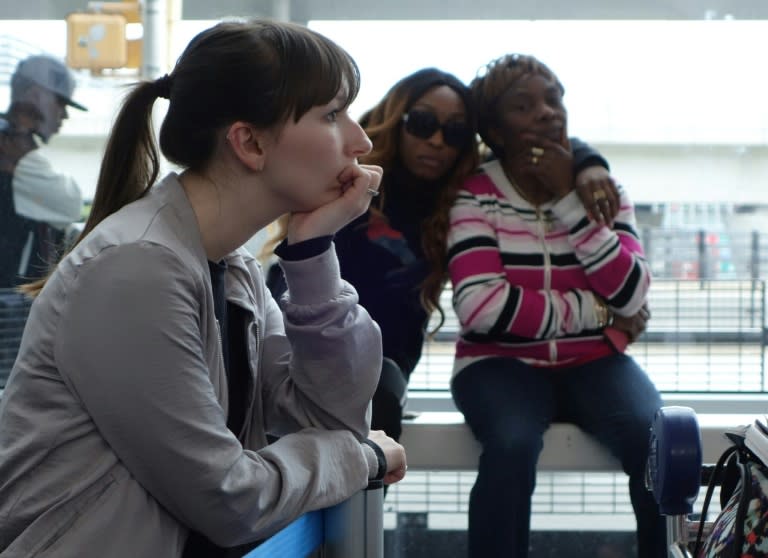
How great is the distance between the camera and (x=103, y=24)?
93.9 inches

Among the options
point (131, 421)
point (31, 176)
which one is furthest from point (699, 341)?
point (131, 421)

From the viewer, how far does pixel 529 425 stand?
2.06 meters

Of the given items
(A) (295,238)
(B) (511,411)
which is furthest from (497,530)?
(A) (295,238)

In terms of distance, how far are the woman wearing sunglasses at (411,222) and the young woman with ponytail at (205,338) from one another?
0.86 metres

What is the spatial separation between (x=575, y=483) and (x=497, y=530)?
2.11 ft

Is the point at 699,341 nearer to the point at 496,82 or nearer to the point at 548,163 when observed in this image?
the point at 548,163

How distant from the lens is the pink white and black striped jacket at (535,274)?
215 centimetres

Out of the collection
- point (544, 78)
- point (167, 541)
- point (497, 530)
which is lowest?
point (497, 530)

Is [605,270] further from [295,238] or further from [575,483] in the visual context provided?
[295,238]

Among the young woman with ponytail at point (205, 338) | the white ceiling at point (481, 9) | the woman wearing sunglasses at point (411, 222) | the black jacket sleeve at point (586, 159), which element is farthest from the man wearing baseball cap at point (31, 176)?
the black jacket sleeve at point (586, 159)

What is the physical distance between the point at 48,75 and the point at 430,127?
912 millimetres

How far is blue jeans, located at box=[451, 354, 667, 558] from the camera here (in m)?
2.02

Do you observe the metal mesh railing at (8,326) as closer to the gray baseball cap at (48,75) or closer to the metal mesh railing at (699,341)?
the gray baseball cap at (48,75)

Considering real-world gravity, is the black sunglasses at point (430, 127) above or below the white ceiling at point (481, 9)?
below
